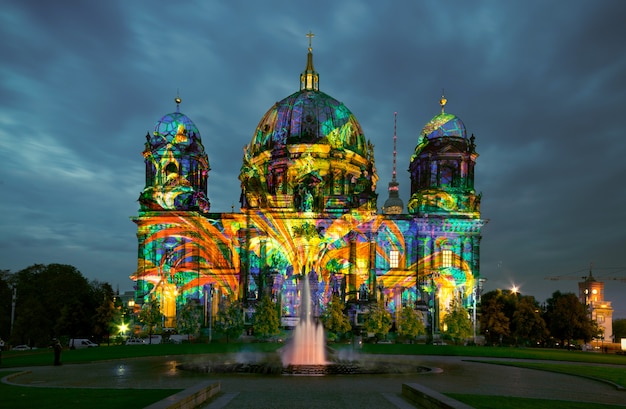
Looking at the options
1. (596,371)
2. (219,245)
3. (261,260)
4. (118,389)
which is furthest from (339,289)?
(118,389)

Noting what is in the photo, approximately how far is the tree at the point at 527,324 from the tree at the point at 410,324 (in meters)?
16.2

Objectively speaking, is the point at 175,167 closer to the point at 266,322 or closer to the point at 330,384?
the point at 266,322

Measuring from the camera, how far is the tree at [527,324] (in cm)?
8588

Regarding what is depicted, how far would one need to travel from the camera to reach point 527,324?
85.8 meters

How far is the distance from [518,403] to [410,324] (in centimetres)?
5581

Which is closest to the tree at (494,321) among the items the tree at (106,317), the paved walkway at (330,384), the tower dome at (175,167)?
the tower dome at (175,167)

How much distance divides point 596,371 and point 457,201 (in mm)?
61983

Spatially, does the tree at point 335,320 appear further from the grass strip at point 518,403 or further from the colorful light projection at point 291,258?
the grass strip at point 518,403

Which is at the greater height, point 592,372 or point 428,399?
point 428,399

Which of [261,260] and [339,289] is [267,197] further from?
[339,289]

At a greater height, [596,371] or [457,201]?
[457,201]

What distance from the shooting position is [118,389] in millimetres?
23531

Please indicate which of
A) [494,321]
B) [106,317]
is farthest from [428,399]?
[494,321]


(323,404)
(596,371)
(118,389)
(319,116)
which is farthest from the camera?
(319,116)
